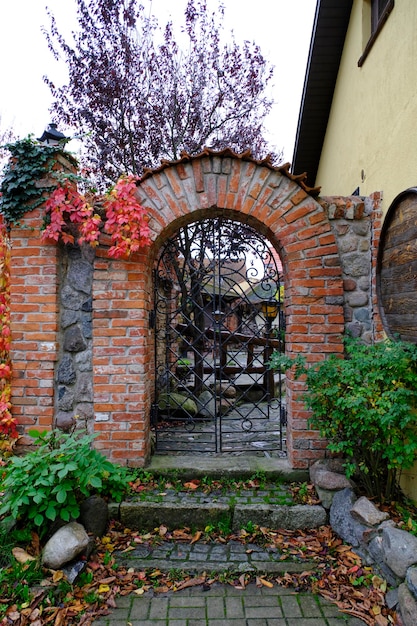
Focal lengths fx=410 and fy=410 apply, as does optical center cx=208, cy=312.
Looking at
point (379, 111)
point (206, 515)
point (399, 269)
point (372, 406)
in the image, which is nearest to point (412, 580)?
point (372, 406)

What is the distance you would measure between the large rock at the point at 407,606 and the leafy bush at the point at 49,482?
1.84 metres

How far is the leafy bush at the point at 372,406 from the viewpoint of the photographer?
8.73ft

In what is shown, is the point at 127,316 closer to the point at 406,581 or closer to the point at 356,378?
the point at 356,378

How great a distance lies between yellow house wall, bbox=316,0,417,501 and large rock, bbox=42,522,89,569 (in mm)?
2341

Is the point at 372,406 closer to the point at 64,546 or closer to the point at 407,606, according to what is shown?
the point at 407,606

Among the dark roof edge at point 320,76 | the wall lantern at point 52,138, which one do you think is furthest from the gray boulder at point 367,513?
the dark roof edge at point 320,76

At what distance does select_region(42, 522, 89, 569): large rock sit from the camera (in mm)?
2498

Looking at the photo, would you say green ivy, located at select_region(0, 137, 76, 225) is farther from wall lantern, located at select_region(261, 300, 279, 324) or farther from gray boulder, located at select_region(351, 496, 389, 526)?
gray boulder, located at select_region(351, 496, 389, 526)

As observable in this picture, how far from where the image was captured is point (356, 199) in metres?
3.58

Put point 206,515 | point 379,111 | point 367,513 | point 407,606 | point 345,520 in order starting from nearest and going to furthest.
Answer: point 407,606 → point 367,513 → point 345,520 → point 206,515 → point 379,111

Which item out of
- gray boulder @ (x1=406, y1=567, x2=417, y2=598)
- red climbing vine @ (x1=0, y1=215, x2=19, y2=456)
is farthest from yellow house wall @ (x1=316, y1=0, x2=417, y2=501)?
red climbing vine @ (x1=0, y1=215, x2=19, y2=456)

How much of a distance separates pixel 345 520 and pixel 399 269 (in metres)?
1.79

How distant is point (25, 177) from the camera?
11.3ft

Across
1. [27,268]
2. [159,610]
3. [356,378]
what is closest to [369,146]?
[356,378]
